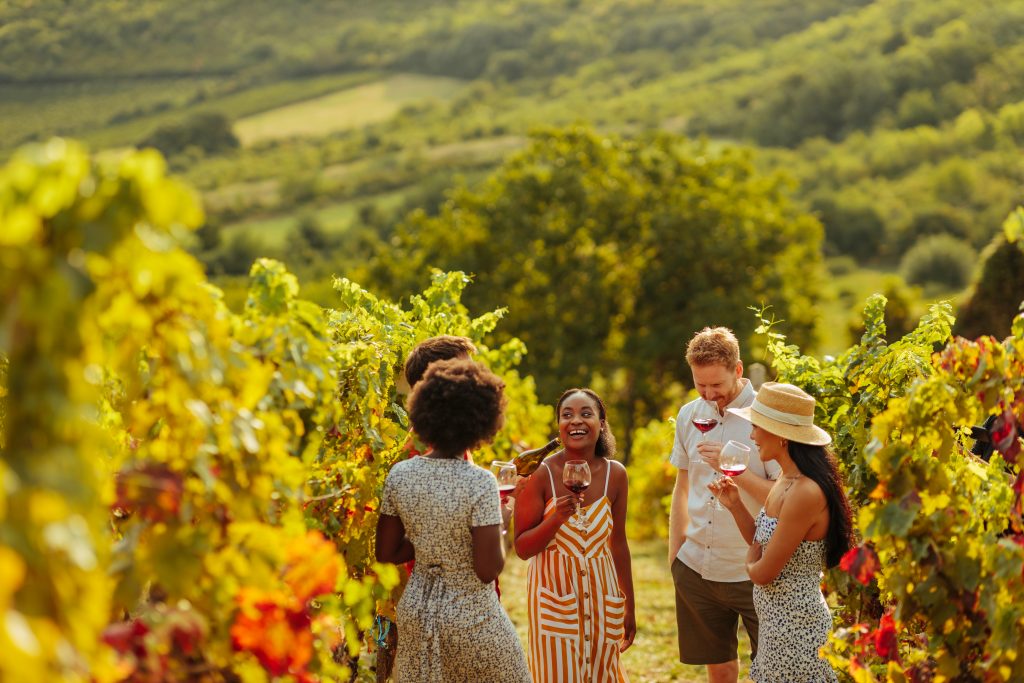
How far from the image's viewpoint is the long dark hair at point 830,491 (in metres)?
4.39

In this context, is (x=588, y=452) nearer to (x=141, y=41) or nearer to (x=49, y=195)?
(x=49, y=195)

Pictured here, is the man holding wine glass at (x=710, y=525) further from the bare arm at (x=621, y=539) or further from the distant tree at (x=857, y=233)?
the distant tree at (x=857, y=233)

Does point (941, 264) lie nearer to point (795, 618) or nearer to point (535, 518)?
point (535, 518)

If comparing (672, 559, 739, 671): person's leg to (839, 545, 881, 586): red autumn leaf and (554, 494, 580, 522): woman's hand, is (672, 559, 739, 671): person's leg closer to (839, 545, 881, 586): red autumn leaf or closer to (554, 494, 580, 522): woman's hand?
(554, 494, 580, 522): woman's hand

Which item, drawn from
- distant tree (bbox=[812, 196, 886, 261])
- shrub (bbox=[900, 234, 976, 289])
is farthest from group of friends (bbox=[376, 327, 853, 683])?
distant tree (bbox=[812, 196, 886, 261])

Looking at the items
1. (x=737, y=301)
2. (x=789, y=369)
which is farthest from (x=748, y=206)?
(x=789, y=369)

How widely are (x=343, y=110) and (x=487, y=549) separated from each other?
113 meters

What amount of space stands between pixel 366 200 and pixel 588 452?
88.6m

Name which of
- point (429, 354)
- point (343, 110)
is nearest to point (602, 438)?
point (429, 354)

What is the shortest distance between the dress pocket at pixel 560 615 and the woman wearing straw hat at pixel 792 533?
2.87ft

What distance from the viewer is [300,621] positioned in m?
3.00

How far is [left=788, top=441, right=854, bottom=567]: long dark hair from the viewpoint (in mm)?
4395

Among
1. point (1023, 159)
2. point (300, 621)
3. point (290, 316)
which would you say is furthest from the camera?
point (1023, 159)

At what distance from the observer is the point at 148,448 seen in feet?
10.4
